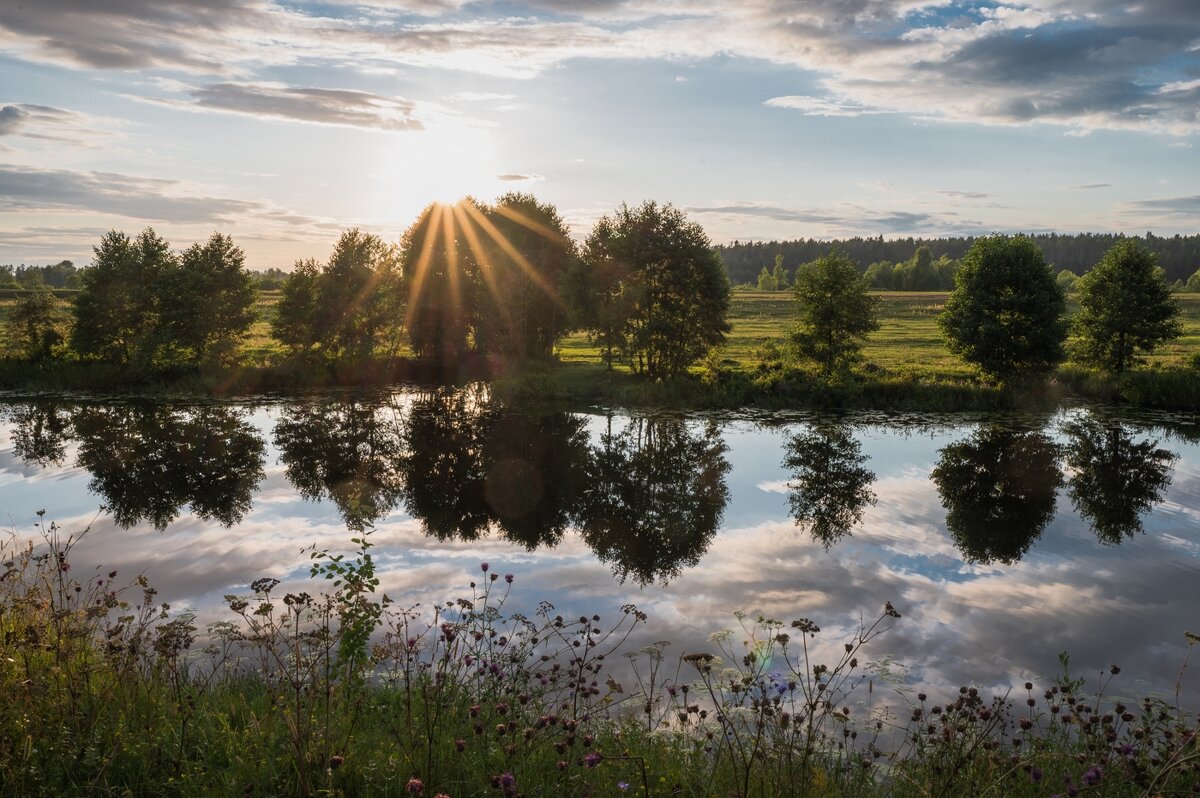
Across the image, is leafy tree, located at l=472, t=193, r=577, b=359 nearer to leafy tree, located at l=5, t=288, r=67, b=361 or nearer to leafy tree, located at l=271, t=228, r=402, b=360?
leafy tree, located at l=271, t=228, r=402, b=360

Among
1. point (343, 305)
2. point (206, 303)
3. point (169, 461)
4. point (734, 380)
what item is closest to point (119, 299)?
point (206, 303)

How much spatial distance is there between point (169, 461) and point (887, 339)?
58759 mm

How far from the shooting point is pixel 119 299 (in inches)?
2010

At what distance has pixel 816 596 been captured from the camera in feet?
47.3

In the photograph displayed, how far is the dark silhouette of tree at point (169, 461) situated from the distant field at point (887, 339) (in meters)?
19.0

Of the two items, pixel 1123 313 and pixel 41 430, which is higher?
pixel 1123 313

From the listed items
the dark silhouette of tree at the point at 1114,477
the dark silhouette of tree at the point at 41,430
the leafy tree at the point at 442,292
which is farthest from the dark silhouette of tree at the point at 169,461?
the dark silhouette of tree at the point at 1114,477

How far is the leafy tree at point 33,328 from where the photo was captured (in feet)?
169

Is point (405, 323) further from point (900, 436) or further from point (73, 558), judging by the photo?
point (73, 558)

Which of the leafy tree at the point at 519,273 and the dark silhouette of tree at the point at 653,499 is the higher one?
the leafy tree at the point at 519,273

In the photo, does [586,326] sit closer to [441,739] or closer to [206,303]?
[206,303]

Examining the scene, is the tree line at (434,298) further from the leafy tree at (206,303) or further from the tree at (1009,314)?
the tree at (1009,314)

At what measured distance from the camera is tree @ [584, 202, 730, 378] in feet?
143

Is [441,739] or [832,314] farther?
[832,314]
